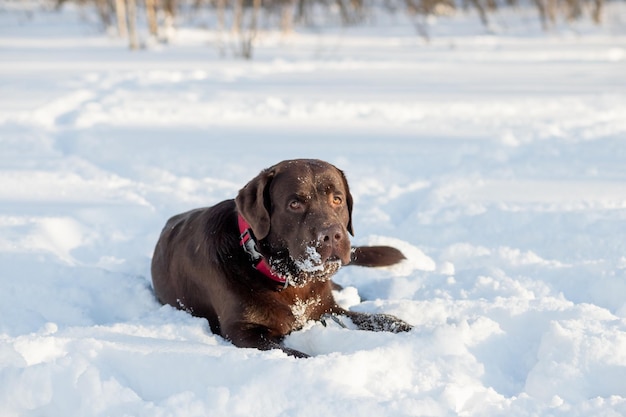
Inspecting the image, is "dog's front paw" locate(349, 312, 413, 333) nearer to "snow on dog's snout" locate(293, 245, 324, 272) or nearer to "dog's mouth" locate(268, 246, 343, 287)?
"dog's mouth" locate(268, 246, 343, 287)

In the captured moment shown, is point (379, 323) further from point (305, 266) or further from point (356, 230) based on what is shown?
point (356, 230)

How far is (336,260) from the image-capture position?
3814 millimetres

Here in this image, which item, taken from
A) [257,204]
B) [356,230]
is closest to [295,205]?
[257,204]

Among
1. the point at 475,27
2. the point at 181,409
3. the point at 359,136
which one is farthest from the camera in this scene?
the point at 475,27

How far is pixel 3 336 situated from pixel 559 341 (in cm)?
248

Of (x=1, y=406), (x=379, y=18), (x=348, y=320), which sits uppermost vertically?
(x=1, y=406)

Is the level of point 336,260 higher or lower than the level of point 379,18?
higher

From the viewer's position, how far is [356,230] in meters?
6.00

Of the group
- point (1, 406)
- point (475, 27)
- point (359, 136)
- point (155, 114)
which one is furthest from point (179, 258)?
point (475, 27)

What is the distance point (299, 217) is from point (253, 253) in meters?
0.36

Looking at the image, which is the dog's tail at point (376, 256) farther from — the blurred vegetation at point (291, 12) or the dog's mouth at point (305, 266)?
the blurred vegetation at point (291, 12)

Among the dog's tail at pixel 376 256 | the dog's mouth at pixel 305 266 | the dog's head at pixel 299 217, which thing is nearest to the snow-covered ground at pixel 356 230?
the dog's tail at pixel 376 256

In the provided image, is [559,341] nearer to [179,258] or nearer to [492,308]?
[492,308]

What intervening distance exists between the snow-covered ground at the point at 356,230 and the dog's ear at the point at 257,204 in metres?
0.55
